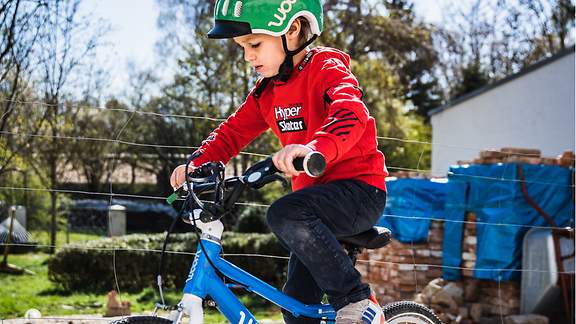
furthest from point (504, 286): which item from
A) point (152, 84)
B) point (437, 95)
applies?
point (437, 95)

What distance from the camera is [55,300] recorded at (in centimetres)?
1003

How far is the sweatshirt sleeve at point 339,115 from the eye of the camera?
8.21ft

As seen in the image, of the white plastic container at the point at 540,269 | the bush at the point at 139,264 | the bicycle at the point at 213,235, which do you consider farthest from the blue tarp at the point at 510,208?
the bicycle at the point at 213,235

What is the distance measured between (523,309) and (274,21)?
6.10 m

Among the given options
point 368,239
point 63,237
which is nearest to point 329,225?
point 368,239

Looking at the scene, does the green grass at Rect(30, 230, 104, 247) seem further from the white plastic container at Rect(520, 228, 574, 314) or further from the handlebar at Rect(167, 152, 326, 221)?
the handlebar at Rect(167, 152, 326, 221)

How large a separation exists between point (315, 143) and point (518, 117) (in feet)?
42.3

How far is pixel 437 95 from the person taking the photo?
93.2 ft

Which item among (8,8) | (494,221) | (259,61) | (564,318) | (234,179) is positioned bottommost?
(564,318)

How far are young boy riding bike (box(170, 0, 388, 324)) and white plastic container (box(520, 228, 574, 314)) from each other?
16.9 ft

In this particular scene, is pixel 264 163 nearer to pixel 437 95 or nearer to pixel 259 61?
pixel 259 61

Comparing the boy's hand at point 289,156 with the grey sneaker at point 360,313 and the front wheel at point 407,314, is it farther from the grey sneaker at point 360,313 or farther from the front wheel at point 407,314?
the front wheel at point 407,314

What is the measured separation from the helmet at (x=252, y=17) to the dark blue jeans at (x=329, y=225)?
609 mm

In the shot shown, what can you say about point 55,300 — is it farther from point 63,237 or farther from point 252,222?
point 63,237
